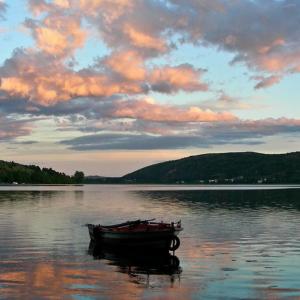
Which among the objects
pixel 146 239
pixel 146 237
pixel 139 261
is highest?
pixel 146 237

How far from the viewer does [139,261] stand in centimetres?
4138

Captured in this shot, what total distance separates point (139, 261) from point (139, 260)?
1.64 ft

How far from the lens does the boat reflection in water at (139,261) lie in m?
35.8

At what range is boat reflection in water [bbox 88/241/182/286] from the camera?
35750 millimetres

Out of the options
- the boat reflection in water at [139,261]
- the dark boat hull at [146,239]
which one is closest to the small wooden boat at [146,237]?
the dark boat hull at [146,239]

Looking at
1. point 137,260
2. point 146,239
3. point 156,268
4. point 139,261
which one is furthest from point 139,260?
point 156,268

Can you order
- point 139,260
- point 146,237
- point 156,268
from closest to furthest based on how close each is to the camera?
point 156,268 → point 139,260 → point 146,237

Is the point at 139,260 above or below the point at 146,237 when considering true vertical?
below

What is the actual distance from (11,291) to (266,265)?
18.3 metres

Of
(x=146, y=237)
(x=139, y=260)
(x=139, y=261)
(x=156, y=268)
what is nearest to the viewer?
(x=156, y=268)

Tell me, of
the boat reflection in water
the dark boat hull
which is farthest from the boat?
the dark boat hull

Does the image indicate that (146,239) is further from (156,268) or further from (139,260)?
(156,268)

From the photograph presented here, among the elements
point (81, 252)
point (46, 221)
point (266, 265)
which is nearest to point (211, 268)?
point (266, 265)

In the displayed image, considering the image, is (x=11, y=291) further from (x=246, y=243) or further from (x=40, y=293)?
(x=246, y=243)
